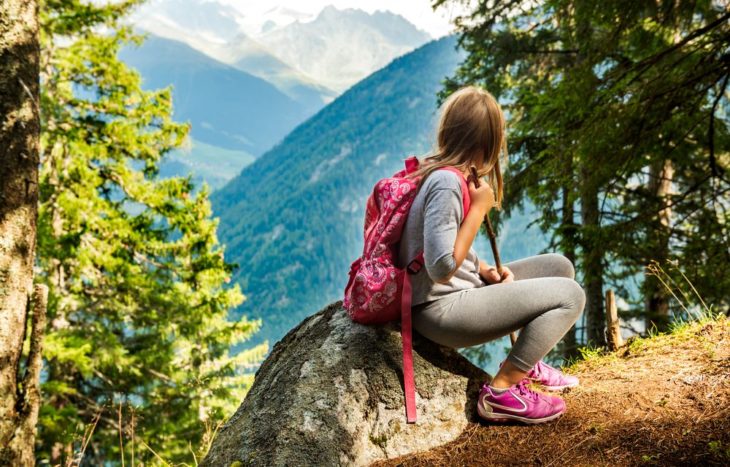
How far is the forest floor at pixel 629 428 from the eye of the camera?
213 cm

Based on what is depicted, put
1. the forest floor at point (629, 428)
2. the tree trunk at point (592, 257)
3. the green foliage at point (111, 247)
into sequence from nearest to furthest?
the forest floor at point (629, 428) < the tree trunk at point (592, 257) < the green foliage at point (111, 247)

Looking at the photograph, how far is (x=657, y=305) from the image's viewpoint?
8.45 meters

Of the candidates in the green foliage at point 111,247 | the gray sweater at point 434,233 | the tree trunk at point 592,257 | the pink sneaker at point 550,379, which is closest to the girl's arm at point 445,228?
the gray sweater at point 434,233

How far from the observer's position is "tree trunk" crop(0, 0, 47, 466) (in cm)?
272

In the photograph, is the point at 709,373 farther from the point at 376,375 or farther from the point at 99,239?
the point at 99,239

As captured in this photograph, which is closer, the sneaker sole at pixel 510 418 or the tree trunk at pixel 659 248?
the sneaker sole at pixel 510 418

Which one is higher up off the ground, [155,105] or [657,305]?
[155,105]

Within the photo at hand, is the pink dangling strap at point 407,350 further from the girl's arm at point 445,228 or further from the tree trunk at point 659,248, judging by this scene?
the tree trunk at point 659,248

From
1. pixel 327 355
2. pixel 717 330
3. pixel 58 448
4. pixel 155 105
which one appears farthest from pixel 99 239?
pixel 717 330

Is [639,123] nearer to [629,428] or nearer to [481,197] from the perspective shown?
[481,197]

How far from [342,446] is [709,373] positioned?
1941mm

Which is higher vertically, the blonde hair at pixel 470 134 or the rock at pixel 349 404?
the blonde hair at pixel 470 134

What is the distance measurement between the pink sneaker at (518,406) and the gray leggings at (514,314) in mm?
146

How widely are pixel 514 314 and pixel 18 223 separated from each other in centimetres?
256
